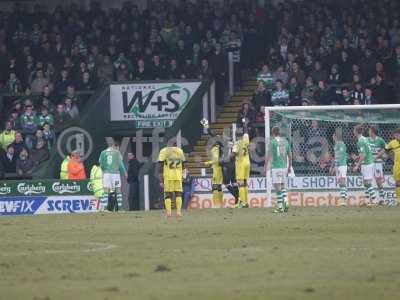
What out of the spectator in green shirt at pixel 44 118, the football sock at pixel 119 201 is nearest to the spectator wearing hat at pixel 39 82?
the spectator in green shirt at pixel 44 118

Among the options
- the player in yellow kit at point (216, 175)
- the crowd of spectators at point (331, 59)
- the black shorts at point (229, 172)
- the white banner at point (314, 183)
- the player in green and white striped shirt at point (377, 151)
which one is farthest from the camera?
the crowd of spectators at point (331, 59)

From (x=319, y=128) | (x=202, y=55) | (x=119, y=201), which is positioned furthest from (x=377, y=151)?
(x=202, y=55)

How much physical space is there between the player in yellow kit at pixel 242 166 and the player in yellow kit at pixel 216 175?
819 millimetres

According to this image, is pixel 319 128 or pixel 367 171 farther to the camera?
pixel 319 128

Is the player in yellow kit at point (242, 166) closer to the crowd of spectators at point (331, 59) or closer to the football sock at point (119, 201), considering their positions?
the crowd of spectators at point (331, 59)

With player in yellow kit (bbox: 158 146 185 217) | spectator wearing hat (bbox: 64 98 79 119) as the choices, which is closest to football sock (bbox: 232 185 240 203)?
player in yellow kit (bbox: 158 146 185 217)

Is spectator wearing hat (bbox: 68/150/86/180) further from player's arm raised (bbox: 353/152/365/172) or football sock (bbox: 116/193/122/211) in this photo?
player's arm raised (bbox: 353/152/365/172)

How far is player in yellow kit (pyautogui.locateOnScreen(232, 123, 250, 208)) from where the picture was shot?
Answer: 29812mm

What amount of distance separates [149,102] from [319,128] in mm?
6956

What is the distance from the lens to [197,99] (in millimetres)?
34844

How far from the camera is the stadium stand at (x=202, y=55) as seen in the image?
33594mm

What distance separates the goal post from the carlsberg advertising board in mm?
5388

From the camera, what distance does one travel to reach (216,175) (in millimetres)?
30781

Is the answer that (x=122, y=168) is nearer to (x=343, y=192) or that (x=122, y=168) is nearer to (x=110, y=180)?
(x=110, y=180)
